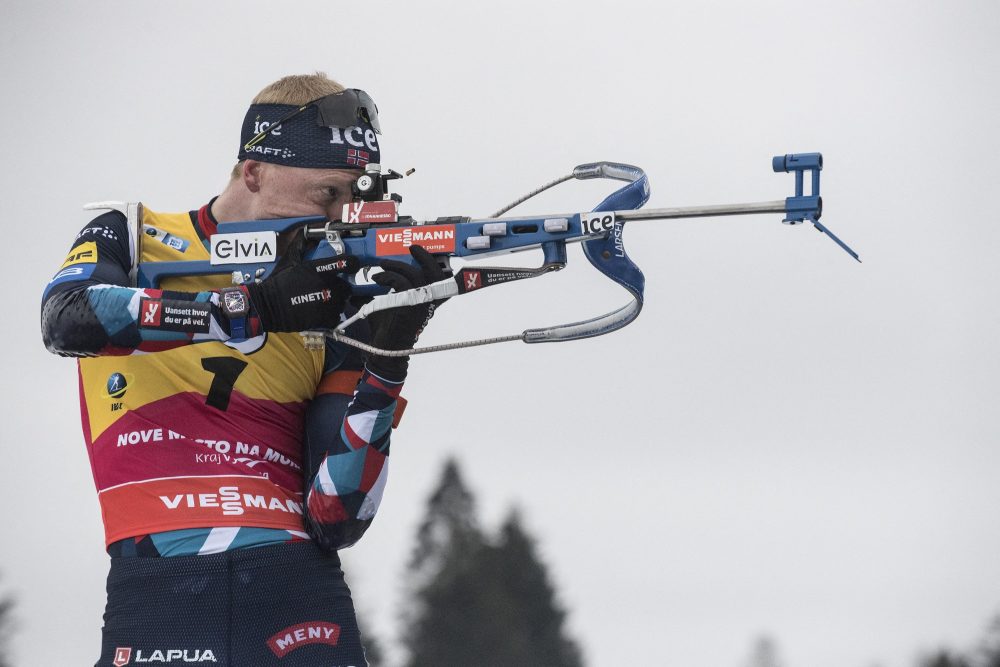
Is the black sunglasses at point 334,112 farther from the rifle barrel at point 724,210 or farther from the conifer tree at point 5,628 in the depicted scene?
the conifer tree at point 5,628

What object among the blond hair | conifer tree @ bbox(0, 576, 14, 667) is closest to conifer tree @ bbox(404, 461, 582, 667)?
conifer tree @ bbox(0, 576, 14, 667)

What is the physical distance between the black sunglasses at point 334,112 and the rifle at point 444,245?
245 millimetres

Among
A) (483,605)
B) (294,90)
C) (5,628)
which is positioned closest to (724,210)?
(294,90)

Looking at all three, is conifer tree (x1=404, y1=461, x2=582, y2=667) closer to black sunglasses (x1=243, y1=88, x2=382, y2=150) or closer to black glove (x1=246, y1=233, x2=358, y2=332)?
black sunglasses (x1=243, y1=88, x2=382, y2=150)

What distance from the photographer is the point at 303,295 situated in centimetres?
551

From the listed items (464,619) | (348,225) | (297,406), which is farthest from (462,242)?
(464,619)

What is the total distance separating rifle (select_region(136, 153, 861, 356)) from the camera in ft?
18.2

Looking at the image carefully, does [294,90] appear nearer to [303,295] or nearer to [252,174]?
[252,174]

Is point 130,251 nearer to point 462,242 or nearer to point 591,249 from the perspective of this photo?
point 462,242

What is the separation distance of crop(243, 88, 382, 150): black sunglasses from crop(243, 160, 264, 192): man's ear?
0.06 meters

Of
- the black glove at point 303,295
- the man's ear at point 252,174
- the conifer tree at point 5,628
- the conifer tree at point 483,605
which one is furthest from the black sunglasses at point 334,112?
the conifer tree at point 483,605

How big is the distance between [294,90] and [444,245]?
2.91 ft

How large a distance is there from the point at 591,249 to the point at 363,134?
0.97m

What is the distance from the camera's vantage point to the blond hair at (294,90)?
19.8 feet
